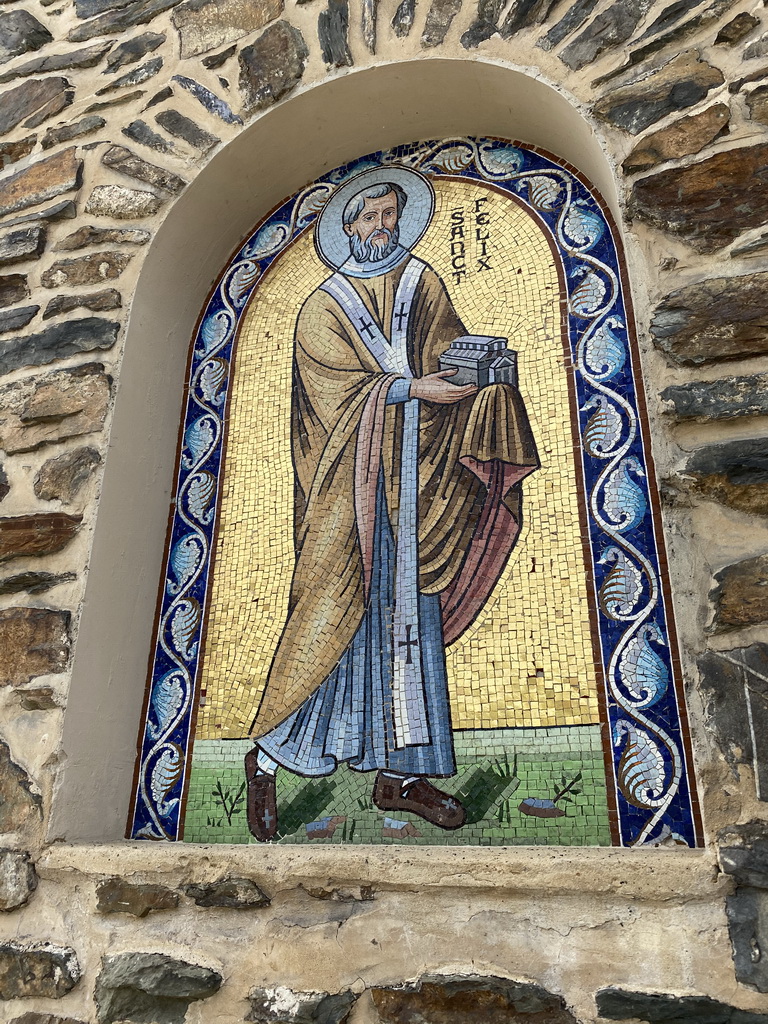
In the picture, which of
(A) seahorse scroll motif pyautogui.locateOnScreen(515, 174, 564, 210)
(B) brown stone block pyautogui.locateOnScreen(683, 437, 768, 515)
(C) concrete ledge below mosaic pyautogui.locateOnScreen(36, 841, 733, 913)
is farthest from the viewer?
(A) seahorse scroll motif pyautogui.locateOnScreen(515, 174, 564, 210)

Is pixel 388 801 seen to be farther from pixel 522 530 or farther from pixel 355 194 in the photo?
pixel 355 194

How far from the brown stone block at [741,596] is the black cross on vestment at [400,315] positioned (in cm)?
131

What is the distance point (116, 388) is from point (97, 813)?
48.3 inches

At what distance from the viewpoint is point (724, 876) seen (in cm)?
153

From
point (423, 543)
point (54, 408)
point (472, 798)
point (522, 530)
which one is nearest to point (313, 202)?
point (54, 408)

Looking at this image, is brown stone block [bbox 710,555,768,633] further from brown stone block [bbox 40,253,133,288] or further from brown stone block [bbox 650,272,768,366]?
brown stone block [bbox 40,253,133,288]

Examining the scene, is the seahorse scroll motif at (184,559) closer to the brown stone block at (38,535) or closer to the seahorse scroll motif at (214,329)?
the brown stone block at (38,535)

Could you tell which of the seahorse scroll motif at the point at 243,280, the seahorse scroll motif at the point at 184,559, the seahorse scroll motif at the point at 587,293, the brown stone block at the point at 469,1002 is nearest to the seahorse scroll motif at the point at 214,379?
the seahorse scroll motif at the point at 243,280

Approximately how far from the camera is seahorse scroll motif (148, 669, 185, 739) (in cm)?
235

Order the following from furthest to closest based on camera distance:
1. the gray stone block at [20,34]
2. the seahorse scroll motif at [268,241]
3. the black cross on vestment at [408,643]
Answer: the gray stone block at [20,34], the seahorse scroll motif at [268,241], the black cross on vestment at [408,643]

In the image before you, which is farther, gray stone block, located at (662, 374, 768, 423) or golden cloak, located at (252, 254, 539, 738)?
golden cloak, located at (252, 254, 539, 738)

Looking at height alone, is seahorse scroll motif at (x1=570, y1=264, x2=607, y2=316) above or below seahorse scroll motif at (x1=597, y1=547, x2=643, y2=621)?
above

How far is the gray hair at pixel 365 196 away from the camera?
2.81m

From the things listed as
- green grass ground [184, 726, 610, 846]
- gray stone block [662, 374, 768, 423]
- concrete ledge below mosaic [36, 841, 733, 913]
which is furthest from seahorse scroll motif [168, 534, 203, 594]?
gray stone block [662, 374, 768, 423]
